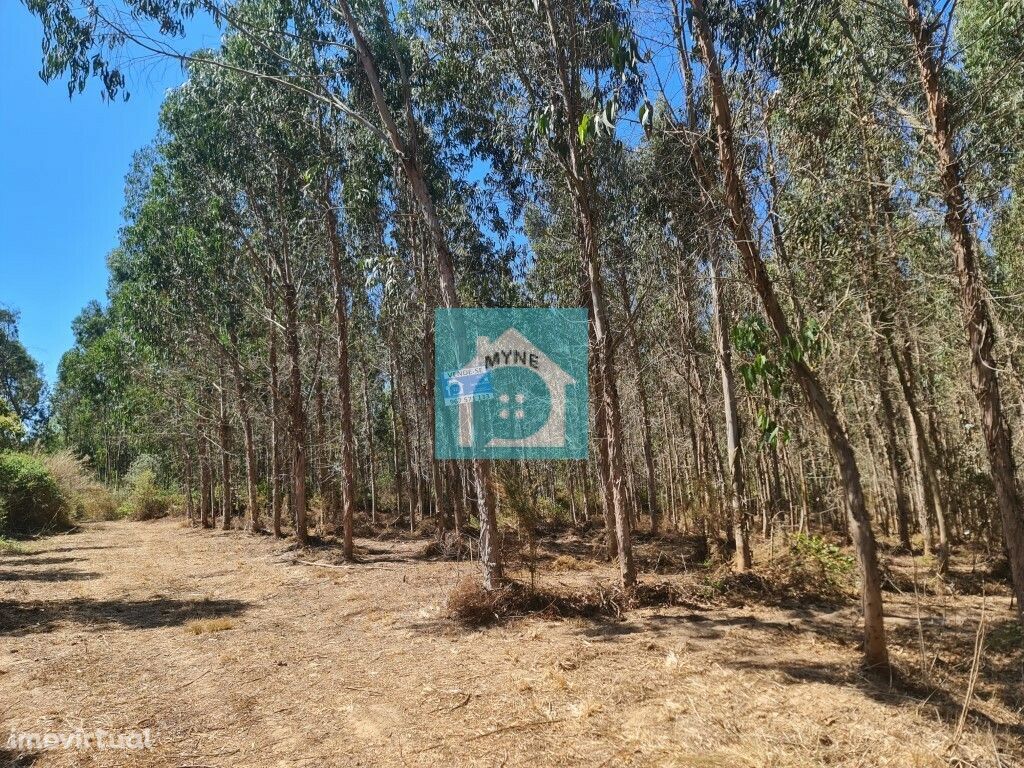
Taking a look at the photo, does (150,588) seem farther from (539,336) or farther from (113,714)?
(539,336)

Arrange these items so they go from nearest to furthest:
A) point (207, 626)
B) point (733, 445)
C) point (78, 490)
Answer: point (207, 626)
point (733, 445)
point (78, 490)

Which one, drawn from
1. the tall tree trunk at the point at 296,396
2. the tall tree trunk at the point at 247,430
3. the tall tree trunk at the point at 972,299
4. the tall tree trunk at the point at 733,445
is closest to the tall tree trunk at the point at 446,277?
the tall tree trunk at the point at 733,445

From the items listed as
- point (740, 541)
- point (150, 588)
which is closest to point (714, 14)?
point (740, 541)

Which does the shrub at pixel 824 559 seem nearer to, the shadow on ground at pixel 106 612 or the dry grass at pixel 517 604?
the dry grass at pixel 517 604

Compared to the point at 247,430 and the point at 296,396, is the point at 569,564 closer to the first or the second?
the point at 296,396

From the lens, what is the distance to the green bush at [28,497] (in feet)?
56.2

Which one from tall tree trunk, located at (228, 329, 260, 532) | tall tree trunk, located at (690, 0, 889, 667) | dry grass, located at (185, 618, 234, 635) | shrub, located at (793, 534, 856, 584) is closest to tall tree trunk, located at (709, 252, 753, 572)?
shrub, located at (793, 534, 856, 584)

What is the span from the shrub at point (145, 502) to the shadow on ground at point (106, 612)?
21.6 meters

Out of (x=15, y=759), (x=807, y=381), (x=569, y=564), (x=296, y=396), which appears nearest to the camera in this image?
(x=15, y=759)

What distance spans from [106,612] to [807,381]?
8.61m

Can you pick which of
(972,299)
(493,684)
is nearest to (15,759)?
(493,684)

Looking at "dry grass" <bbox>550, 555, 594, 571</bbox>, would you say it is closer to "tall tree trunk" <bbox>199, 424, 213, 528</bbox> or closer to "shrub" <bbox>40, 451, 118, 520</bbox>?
"tall tree trunk" <bbox>199, 424, 213, 528</bbox>

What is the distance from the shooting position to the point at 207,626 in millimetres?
6840

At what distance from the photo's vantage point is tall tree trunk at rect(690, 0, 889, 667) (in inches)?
179
